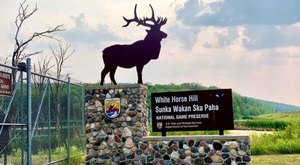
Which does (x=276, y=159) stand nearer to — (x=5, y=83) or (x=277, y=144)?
(x=277, y=144)

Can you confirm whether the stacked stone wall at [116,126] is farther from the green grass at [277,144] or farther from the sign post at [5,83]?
the green grass at [277,144]

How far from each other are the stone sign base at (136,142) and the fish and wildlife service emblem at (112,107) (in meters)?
0.08

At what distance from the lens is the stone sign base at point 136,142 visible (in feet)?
53.0

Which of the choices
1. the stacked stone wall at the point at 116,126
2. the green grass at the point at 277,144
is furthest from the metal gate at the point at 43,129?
the green grass at the point at 277,144

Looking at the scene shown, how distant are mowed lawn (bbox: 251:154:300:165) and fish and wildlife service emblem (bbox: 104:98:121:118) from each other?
5516 millimetres

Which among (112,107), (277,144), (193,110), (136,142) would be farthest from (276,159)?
(112,107)

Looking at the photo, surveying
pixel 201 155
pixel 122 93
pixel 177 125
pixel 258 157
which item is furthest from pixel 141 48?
pixel 258 157

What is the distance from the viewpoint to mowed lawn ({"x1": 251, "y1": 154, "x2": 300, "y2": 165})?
20297 mm

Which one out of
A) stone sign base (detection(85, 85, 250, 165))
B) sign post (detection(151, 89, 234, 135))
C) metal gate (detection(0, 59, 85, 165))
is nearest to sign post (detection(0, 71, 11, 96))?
metal gate (detection(0, 59, 85, 165))

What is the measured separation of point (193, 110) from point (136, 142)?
1.95 metres

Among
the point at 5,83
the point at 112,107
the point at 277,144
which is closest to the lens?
the point at 5,83

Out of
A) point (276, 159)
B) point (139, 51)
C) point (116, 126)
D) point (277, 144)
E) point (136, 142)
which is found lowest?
point (276, 159)

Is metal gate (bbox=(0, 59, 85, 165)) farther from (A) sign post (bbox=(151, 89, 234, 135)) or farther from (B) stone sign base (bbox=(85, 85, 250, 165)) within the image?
(A) sign post (bbox=(151, 89, 234, 135))

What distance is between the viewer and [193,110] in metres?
16.8
